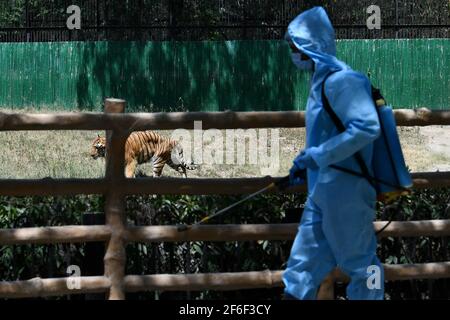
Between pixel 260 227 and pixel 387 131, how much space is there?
1392 millimetres

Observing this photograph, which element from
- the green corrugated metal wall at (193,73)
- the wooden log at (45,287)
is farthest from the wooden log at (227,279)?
the green corrugated metal wall at (193,73)

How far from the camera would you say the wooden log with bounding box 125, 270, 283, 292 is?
6.54 meters

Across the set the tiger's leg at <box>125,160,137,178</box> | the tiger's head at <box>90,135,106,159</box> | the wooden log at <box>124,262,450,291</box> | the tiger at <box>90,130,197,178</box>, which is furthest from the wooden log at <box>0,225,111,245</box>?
the tiger at <box>90,130,197,178</box>

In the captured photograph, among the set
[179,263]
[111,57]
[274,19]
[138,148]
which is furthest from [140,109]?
[179,263]

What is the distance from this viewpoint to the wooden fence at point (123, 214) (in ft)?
21.0

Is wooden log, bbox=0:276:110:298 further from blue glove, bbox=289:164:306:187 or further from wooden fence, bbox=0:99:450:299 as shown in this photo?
blue glove, bbox=289:164:306:187

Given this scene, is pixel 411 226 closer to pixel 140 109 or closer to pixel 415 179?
pixel 415 179

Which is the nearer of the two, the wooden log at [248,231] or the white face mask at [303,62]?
the white face mask at [303,62]

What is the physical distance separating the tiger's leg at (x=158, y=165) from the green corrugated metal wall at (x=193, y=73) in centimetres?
618

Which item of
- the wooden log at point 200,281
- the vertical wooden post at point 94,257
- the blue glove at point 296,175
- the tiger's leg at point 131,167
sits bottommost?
the wooden log at point 200,281

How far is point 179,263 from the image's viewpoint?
716 centimetres

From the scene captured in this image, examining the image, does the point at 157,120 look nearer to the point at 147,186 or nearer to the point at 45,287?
the point at 147,186

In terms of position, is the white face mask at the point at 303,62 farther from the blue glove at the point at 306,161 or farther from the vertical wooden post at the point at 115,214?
the vertical wooden post at the point at 115,214

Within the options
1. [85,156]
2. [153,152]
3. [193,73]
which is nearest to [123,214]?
[153,152]
